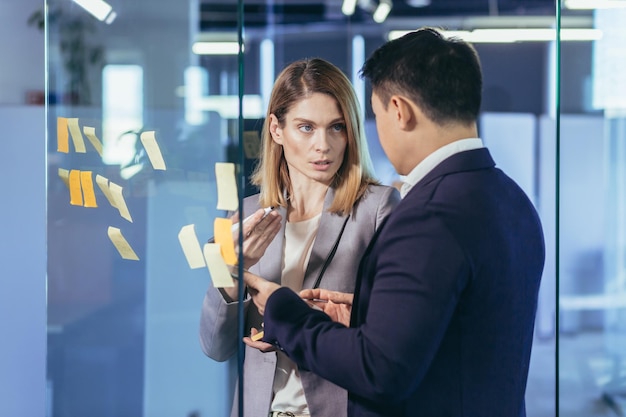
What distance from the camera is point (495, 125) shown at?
16.7 ft

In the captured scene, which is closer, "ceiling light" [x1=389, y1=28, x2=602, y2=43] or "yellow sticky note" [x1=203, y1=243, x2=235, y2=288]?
"yellow sticky note" [x1=203, y1=243, x2=235, y2=288]

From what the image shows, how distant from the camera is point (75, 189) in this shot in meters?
1.63

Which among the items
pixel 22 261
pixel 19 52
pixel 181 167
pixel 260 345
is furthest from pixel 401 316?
pixel 19 52

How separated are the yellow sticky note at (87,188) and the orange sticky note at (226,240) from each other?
475mm

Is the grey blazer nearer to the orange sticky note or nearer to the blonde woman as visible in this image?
the blonde woman

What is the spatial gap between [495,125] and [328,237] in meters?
3.61

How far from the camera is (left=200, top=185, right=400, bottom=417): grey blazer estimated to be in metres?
1.62

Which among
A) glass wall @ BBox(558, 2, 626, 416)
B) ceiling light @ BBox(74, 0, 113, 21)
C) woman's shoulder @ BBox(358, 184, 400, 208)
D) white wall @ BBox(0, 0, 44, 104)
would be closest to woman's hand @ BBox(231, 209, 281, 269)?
woman's shoulder @ BBox(358, 184, 400, 208)

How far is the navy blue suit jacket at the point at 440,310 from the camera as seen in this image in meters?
1.17

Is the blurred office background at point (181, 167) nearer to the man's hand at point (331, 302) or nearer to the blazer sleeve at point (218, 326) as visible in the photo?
the blazer sleeve at point (218, 326)

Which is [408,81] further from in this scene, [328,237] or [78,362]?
[78,362]

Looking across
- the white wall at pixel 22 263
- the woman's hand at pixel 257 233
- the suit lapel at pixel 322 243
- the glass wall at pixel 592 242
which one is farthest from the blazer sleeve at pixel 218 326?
the glass wall at pixel 592 242

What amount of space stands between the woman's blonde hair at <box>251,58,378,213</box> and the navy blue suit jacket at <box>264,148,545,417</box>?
17.5 inches

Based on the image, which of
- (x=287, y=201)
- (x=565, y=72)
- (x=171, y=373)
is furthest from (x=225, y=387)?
(x=565, y=72)
